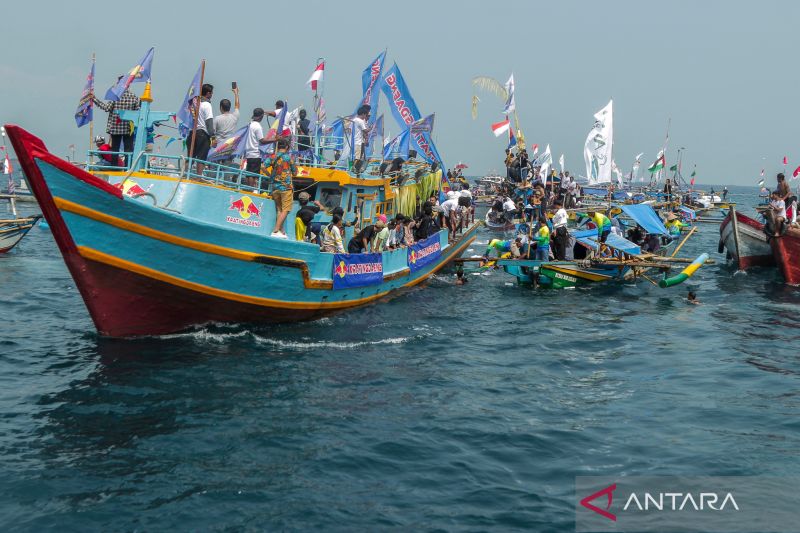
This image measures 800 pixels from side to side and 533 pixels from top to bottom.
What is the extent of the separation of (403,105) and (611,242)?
27.5 ft

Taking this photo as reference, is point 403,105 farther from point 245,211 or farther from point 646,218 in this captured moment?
point 646,218

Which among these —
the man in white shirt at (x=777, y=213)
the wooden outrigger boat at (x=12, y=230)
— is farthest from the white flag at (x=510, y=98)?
the wooden outrigger boat at (x=12, y=230)

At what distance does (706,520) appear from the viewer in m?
8.19

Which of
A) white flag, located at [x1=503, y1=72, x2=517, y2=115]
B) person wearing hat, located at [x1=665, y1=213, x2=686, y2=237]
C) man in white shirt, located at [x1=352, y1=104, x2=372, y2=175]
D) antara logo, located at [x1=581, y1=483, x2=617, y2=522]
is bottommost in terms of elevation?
antara logo, located at [x1=581, y1=483, x2=617, y2=522]

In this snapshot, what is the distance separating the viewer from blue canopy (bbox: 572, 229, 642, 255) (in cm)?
2337

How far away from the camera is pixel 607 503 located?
848 cm

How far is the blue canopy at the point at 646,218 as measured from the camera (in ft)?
83.2

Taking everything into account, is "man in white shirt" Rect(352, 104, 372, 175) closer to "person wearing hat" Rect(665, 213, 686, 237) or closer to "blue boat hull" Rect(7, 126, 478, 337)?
"blue boat hull" Rect(7, 126, 478, 337)

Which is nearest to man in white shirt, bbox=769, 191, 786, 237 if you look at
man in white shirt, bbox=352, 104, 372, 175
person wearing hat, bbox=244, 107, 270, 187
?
man in white shirt, bbox=352, 104, 372, 175

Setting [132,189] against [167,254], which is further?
[132,189]

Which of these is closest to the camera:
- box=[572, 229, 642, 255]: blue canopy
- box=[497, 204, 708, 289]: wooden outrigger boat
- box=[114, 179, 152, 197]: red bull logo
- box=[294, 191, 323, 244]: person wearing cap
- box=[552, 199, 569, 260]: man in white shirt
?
box=[114, 179, 152, 197]: red bull logo

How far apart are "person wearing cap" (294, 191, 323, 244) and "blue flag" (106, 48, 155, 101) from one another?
14.1 ft

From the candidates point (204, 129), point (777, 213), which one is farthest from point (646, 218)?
point (204, 129)

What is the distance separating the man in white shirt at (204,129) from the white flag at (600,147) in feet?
75.3
